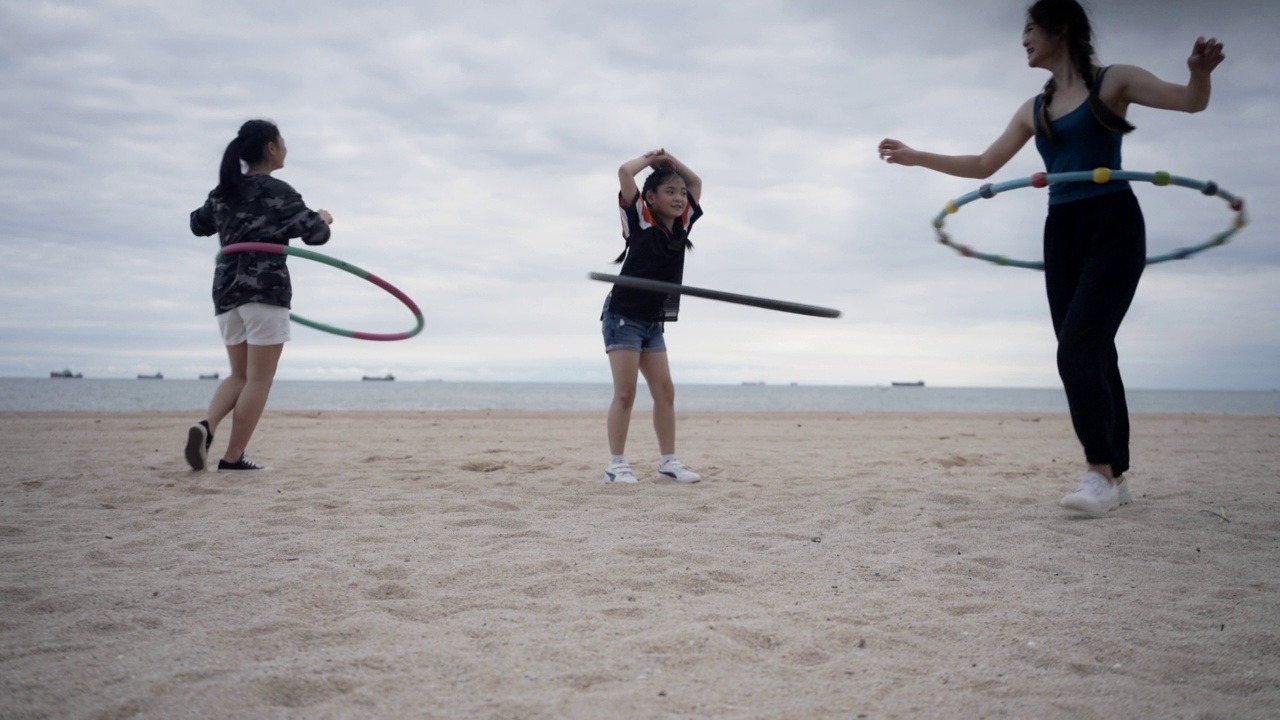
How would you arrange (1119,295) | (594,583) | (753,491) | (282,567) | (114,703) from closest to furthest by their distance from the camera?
(114,703)
(594,583)
(282,567)
(1119,295)
(753,491)

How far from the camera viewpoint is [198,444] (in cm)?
548

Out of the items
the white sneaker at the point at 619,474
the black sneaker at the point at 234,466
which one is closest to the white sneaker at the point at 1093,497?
the white sneaker at the point at 619,474

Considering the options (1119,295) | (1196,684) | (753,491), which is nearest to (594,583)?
(1196,684)

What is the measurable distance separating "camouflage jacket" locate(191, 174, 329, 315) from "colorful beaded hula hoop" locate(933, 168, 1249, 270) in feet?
13.5

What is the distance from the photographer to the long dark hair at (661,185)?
17.6ft

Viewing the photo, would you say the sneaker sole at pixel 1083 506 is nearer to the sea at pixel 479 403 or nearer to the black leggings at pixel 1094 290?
the black leggings at pixel 1094 290

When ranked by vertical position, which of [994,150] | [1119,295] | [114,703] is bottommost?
[114,703]

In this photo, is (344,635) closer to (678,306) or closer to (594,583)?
(594,583)

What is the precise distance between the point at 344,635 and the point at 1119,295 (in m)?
3.60

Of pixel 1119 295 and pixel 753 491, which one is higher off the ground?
pixel 1119 295

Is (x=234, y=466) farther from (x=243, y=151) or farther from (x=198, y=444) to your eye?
(x=243, y=151)

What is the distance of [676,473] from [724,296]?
86.7 inches

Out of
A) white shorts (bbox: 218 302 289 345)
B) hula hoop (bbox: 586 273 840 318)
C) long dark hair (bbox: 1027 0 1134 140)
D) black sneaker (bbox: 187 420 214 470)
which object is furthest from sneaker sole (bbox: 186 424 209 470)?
long dark hair (bbox: 1027 0 1134 140)

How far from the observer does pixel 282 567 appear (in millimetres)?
3062
